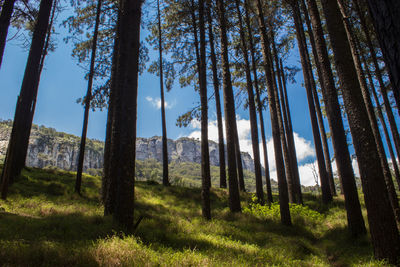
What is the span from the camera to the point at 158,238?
4805 mm

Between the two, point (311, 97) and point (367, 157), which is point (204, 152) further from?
point (311, 97)

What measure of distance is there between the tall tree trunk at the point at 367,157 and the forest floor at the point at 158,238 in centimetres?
50

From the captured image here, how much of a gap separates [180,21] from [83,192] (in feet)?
34.6

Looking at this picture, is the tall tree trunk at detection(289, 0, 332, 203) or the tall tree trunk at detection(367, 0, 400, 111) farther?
the tall tree trunk at detection(289, 0, 332, 203)

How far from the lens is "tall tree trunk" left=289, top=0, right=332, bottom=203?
40.1ft

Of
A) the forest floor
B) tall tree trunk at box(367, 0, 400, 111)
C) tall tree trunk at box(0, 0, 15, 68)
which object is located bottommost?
the forest floor

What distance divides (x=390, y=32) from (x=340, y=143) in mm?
6570

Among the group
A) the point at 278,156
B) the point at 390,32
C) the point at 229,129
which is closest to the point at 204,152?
the point at 229,129

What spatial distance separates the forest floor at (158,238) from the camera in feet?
10.8

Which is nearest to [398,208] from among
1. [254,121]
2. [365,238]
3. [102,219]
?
[365,238]

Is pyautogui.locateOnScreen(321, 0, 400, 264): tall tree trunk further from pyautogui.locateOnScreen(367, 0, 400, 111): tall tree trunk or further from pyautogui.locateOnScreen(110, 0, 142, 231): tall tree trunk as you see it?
pyautogui.locateOnScreen(110, 0, 142, 231): tall tree trunk

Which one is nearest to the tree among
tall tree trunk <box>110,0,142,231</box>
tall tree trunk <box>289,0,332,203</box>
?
tall tree trunk <box>110,0,142,231</box>

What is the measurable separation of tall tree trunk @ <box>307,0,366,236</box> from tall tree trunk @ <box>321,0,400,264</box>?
1.69m

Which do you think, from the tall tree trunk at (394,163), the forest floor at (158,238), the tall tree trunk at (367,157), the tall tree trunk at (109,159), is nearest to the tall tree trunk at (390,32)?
the forest floor at (158,238)
